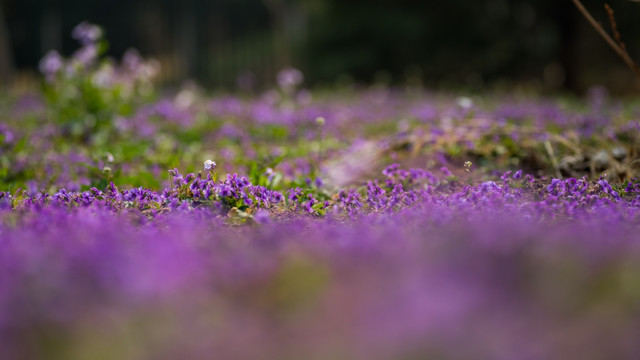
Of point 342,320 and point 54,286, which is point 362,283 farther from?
point 54,286

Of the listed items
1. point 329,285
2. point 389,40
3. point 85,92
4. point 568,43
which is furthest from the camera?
point 389,40

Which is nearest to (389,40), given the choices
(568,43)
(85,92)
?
(568,43)

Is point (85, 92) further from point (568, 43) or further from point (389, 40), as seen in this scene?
point (568, 43)

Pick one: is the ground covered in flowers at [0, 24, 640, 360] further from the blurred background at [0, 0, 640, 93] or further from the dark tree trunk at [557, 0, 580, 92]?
the dark tree trunk at [557, 0, 580, 92]

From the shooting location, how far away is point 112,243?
1445 millimetres

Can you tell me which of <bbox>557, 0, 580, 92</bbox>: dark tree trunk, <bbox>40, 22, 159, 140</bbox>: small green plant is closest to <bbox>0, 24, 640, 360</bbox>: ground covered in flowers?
<bbox>40, 22, 159, 140</bbox>: small green plant

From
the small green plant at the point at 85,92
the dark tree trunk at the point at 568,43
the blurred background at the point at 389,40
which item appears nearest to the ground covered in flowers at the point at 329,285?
the small green plant at the point at 85,92

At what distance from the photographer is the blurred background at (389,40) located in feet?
50.7

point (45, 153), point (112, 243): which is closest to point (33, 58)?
point (45, 153)

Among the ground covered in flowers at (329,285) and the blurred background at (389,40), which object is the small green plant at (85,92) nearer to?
the ground covered in flowers at (329,285)

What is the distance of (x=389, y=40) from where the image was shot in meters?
16.0

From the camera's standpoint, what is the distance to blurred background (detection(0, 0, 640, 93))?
15.5 m

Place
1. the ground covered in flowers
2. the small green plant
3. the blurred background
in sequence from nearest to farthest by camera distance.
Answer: the ground covered in flowers → the small green plant → the blurred background

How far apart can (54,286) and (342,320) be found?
61cm
